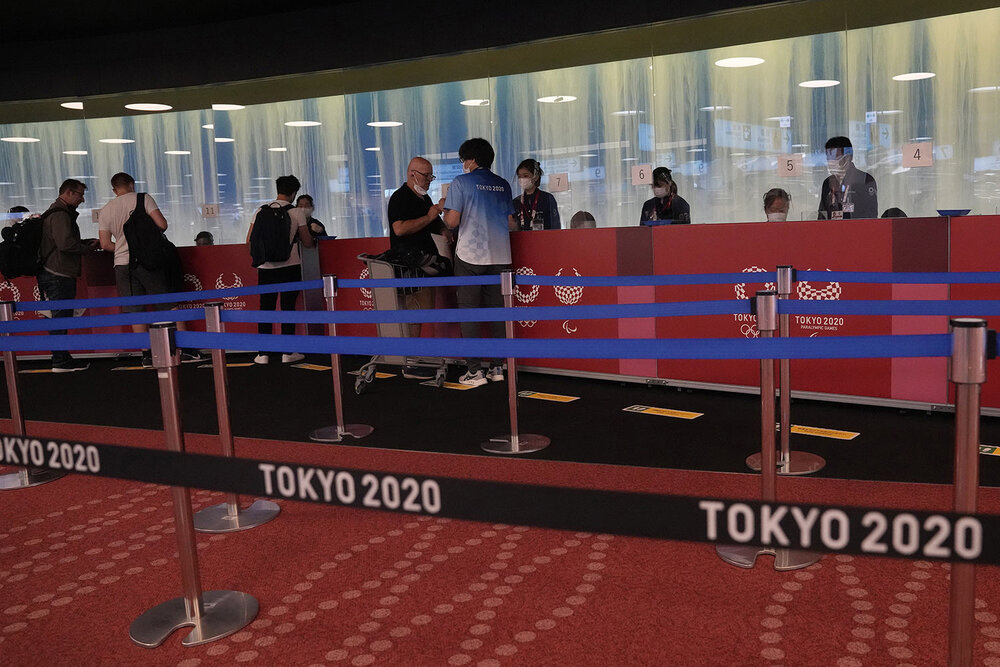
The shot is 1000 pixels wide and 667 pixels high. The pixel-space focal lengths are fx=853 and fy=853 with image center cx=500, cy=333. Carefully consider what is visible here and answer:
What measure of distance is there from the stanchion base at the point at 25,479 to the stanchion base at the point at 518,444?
2147mm

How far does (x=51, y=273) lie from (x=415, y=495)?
728 cm

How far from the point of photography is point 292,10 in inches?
376

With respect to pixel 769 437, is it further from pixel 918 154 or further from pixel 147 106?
pixel 147 106

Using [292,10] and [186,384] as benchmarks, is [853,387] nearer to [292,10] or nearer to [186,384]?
[186,384]

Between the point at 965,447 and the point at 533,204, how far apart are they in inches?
278

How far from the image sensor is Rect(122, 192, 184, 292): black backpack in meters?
7.38

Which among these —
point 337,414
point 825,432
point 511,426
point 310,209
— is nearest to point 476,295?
point 337,414

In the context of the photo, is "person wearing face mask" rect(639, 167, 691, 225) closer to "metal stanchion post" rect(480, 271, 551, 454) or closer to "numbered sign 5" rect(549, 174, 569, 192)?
"numbered sign 5" rect(549, 174, 569, 192)

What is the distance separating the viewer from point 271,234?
728cm

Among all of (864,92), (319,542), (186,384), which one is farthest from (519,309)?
(864,92)

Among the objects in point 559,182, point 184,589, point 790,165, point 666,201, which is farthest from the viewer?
point 559,182

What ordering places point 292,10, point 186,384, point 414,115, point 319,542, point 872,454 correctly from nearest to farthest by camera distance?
1. point 319,542
2. point 872,454
3. point 186,384
4. point 292,10
5. point 414,115

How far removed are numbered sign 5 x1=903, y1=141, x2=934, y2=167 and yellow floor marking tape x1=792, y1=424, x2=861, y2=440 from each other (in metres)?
3.72

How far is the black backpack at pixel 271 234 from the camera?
23.8ft
